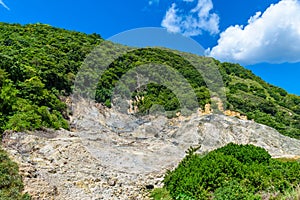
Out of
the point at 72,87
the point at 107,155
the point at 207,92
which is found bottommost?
the point at 107,155

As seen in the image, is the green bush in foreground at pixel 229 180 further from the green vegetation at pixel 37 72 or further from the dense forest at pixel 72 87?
the green vegetation at pixel 37 72

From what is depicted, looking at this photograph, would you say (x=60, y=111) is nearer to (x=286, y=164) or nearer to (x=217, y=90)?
(x=286, y=164)

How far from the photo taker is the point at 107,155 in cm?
1692

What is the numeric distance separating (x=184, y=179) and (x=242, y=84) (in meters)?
58.3

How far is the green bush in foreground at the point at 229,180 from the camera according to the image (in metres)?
9.61

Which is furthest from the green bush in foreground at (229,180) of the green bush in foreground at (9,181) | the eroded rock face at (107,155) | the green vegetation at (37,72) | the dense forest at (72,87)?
the green vegetation at (37,72)

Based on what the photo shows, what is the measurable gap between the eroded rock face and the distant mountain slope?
8.11ft

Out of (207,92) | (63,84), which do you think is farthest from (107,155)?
(207,92)

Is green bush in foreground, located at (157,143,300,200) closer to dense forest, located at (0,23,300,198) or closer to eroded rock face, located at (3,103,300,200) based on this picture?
dense forest, located at (0,23,300,198)

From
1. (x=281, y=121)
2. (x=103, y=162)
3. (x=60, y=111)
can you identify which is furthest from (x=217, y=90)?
(x=103, y=162)

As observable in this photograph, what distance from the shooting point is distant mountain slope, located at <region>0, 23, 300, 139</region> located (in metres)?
21.1

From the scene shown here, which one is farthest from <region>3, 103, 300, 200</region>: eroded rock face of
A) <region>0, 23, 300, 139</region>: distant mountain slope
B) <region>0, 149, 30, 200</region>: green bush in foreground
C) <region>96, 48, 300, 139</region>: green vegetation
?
<region>96, 48, 300, 139</region>: green vegetation

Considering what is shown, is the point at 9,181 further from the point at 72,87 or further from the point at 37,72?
the point at 72,87

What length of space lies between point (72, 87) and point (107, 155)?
1986 cm
